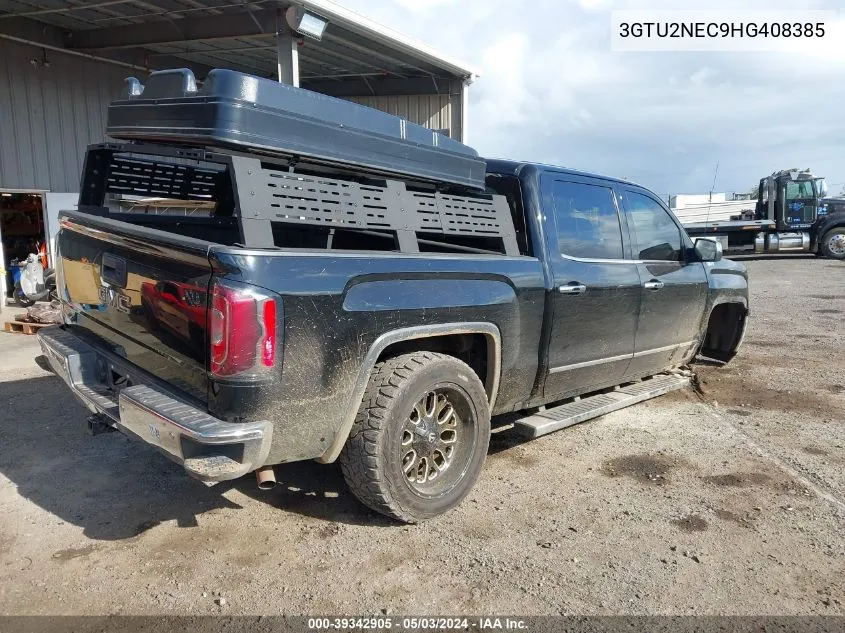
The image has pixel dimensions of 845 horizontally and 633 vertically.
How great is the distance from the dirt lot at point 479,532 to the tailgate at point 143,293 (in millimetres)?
858

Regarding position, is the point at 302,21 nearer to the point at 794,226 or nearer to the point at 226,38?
the point at 226,38

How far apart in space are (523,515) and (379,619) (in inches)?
46.1

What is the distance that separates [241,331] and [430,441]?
132 cm

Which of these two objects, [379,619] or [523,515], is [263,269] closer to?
[379,619]

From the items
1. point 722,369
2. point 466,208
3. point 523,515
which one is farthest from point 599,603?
point 722,369

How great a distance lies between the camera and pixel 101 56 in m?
11.3

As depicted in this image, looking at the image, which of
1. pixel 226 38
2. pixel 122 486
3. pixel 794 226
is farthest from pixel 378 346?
pixel 794 226

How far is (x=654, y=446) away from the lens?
4566 millimetres

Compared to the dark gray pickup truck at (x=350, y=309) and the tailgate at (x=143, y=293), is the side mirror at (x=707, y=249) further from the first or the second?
the tailgate at (x=143, y=293)

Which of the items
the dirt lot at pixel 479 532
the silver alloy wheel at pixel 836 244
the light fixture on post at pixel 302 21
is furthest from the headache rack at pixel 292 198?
the silver alloy wheel at pixel 836 244

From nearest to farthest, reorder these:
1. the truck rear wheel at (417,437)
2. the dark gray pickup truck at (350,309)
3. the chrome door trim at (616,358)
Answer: the dark gray pickup truck at (350,309), the truck rear wheel at (417,437), the chrome door trim at (616,358)

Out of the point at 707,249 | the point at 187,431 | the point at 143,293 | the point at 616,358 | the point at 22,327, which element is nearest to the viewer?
the point at 187,431

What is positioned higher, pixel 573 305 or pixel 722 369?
pixel 573 305

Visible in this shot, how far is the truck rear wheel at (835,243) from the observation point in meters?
21.1
